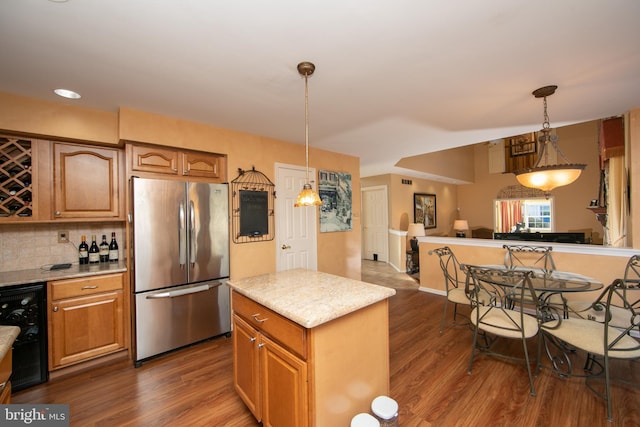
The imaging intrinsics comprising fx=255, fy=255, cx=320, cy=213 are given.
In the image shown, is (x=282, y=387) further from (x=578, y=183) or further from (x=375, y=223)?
(x=578, y=183)

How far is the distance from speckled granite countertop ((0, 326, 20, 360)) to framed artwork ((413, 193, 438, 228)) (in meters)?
6.91

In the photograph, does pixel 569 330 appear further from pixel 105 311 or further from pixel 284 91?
pixel 105 311

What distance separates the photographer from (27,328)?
198cm

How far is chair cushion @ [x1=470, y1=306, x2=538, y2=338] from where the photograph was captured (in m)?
2.00

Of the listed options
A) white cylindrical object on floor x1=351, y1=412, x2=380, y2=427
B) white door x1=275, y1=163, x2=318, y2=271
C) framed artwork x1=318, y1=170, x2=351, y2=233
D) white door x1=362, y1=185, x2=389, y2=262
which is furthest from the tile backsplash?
white door x1=362, y1=185, x2=389, y2=262

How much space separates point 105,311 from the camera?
2.32 meters

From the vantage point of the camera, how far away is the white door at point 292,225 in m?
3.42

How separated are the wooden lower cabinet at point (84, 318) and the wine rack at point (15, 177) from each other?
72 centimetres

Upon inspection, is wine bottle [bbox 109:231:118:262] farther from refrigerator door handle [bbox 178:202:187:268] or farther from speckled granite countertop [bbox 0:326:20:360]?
speckled granite countertop [bbox 0:326:20:360]

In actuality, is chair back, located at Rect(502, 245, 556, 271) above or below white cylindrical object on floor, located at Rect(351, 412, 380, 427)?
above

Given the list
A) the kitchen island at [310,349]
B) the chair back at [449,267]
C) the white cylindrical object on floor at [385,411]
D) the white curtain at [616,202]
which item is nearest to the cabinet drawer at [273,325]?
the kitchen island at [310,349]

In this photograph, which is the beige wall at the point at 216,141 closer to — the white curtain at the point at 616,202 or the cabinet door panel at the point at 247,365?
the cabinet door panel at the point at 247,365

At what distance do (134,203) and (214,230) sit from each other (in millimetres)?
753

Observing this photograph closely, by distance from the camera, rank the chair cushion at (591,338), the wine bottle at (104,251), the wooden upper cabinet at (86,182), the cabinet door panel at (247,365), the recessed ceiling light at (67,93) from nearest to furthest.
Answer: the cabinet door panel at (247,365), the chair cushion at (591,338), the recessed ceiling light at (67,93), the wooden upper cabinet at (86,182), the wine bottle at (104,251)
